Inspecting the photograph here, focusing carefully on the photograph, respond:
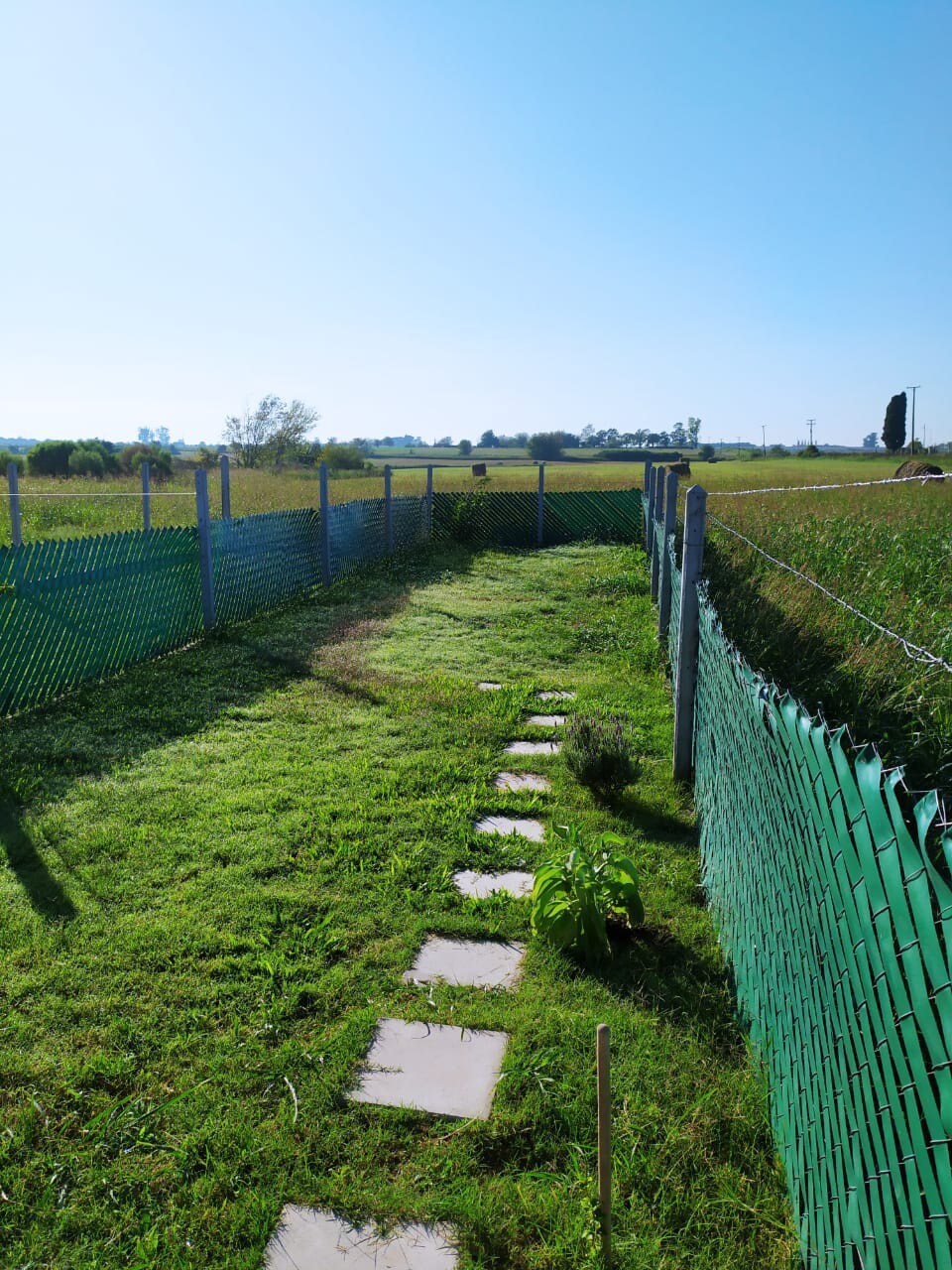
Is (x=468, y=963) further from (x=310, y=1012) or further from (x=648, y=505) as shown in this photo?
(x=648, y=505)

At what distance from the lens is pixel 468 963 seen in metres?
3.00

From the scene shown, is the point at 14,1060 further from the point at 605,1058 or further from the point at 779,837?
the point at 779,837

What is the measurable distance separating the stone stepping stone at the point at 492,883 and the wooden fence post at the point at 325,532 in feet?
25.5

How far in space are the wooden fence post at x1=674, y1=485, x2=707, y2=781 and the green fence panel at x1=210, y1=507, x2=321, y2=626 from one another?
5207mm

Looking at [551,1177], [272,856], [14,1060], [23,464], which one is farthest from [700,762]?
[23,464]

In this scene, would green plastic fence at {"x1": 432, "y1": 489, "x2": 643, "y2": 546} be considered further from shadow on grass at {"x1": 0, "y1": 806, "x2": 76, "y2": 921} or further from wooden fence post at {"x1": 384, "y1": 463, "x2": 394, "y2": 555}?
shadow on grass at {"x1": 0, "y1": 806, "x2": 76, "y2": 921}

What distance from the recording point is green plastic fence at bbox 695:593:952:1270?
1121 mm

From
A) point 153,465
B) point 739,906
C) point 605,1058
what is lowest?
point 739,906

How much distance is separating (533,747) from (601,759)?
0.96 m

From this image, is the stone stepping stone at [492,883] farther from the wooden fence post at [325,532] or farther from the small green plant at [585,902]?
the wooden fence post at [325,532]

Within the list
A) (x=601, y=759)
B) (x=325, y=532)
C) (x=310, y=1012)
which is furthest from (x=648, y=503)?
(x=310, y=1012)

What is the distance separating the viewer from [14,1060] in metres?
2.51

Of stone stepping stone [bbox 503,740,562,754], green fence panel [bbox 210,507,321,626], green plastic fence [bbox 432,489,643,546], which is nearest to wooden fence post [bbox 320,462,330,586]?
green fence panel [bbox 210,507,321,626]

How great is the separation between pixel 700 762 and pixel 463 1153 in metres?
2.31
